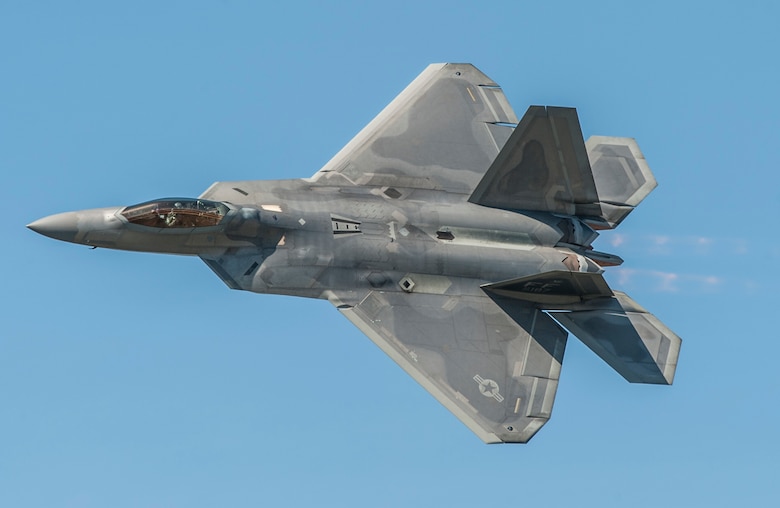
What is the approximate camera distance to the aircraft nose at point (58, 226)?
101 ft

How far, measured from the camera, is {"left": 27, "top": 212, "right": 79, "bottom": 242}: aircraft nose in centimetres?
3073

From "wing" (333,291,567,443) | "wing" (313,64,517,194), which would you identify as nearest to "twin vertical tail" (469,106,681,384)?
"wing" (333,291,567,443)

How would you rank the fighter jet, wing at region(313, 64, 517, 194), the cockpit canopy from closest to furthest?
the cockpit canopy, the fighter jet, wing at region(313, 64, 517, 194)

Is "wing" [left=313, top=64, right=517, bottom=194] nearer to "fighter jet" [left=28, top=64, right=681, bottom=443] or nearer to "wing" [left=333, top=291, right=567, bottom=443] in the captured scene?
"fighter jet" [left=28, top=64, right=681, bottom=443]

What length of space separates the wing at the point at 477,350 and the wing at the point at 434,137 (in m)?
3.14

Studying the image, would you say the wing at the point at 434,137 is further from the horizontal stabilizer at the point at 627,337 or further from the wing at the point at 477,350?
the horizontal stabilizer at the point at 627,337

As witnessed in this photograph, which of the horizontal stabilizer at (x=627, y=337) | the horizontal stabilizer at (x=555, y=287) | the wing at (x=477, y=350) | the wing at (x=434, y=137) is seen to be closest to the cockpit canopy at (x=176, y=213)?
the wing at (x=434, y=137)

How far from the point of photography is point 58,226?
101 ft

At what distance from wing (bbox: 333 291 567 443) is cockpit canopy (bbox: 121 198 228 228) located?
3.49 metres

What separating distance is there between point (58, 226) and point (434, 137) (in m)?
9.50

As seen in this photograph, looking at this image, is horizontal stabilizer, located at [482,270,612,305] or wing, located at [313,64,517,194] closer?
horizontal stabilizer, located at [482,270,612,305]

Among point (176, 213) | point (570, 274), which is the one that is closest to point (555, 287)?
point (570, 274)

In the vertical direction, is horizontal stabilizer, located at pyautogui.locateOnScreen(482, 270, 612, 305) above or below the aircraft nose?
below

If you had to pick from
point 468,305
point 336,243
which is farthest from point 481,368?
point 336,243
